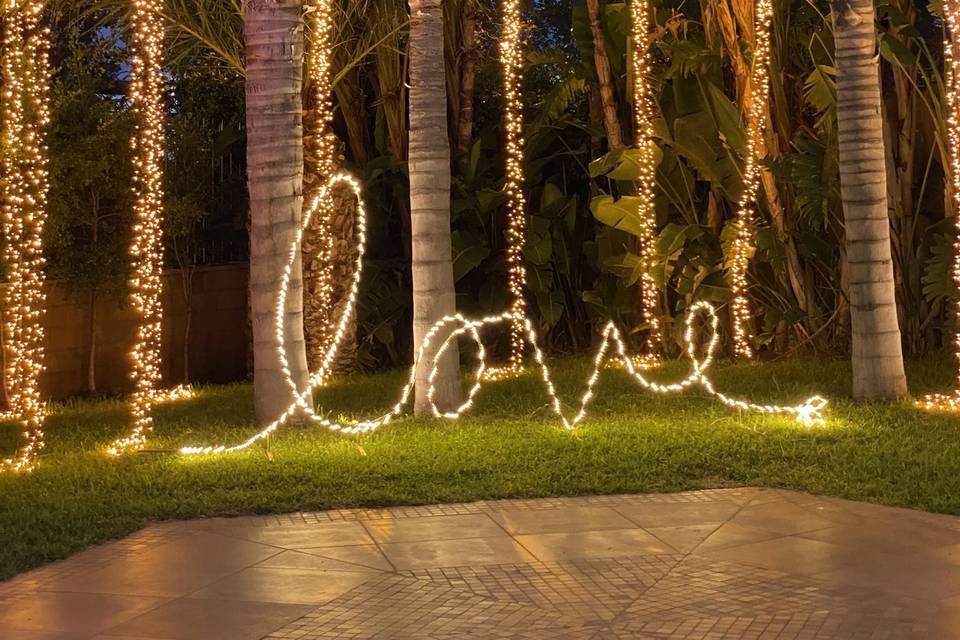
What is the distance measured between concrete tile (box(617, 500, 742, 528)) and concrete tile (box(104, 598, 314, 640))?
2.49 meters

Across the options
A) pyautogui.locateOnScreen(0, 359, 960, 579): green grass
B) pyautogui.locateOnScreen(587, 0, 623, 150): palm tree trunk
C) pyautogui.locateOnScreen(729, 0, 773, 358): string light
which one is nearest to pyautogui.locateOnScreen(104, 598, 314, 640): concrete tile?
pyautogui.locateOnScreen(0, 359, 960, 579): green grass

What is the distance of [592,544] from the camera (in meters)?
8.12

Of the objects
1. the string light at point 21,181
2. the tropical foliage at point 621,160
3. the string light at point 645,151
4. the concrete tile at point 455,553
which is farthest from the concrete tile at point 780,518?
the string light at point 645,151

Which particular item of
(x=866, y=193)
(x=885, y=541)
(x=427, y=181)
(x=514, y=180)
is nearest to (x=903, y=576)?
(x=885, y=541)

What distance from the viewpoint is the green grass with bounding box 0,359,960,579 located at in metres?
9.09

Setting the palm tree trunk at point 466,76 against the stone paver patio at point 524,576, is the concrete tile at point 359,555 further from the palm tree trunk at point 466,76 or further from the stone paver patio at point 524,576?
the palm tree trunk at point 466,76

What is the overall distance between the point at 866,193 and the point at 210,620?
7616mm

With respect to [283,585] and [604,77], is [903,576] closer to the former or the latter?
[283,585]

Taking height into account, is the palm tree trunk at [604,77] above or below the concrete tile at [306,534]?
above

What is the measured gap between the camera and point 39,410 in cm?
1080

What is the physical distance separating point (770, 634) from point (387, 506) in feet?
10.8

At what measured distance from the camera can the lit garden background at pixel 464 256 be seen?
34.6ft

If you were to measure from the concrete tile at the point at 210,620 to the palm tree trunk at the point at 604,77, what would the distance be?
11.4m

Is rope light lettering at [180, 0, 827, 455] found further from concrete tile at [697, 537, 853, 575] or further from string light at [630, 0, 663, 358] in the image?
concrete tile at [697, 537, 853, 575]
